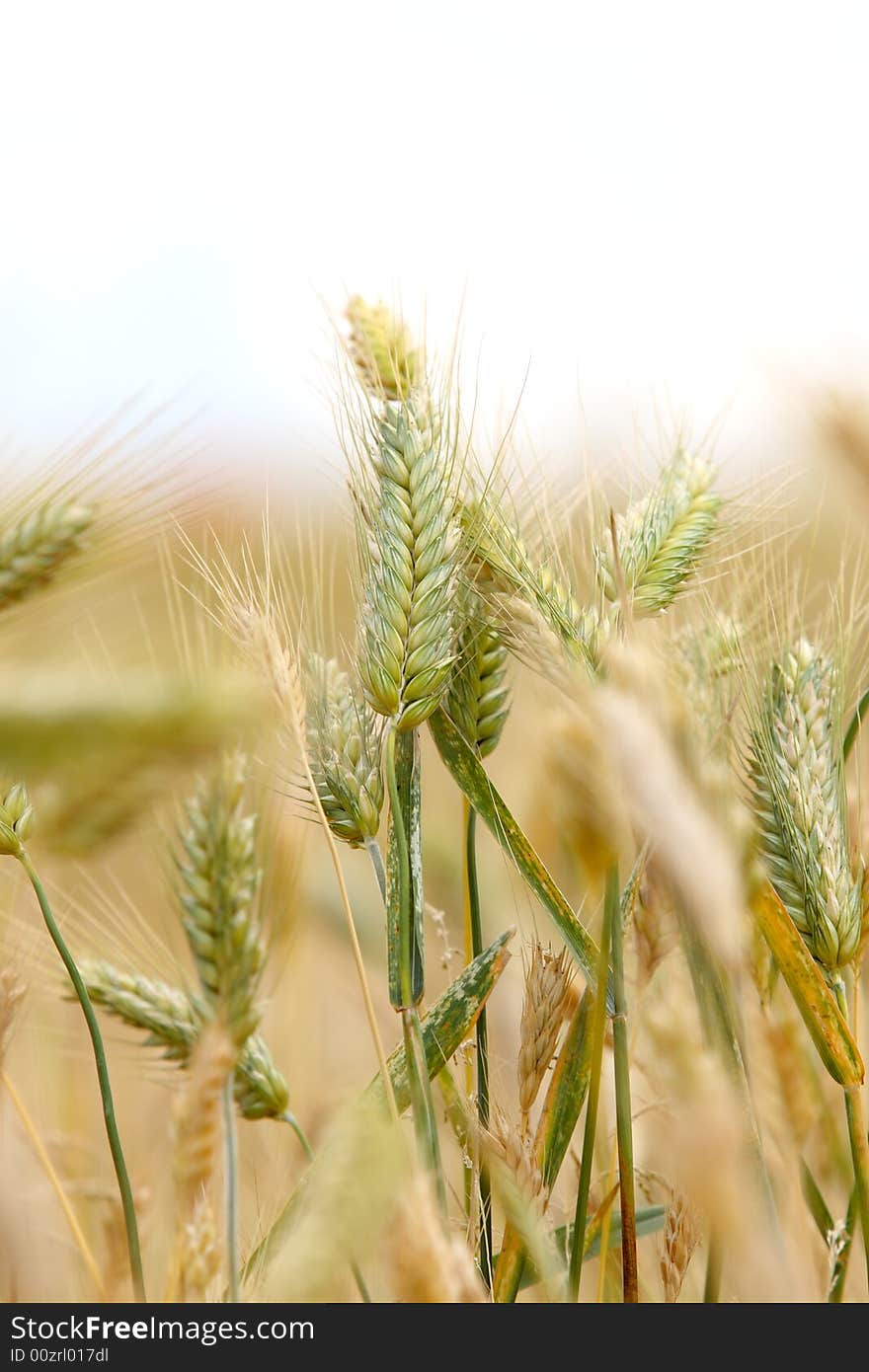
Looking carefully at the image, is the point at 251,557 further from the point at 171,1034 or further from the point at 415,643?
the point at 171,1034

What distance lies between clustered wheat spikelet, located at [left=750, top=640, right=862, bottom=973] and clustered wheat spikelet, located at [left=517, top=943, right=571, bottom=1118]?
203 millimetres

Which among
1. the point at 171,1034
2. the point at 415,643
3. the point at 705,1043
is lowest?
the point at 705,1043

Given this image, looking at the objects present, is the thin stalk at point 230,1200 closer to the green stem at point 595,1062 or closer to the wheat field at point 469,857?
the wheat field at point 469,857

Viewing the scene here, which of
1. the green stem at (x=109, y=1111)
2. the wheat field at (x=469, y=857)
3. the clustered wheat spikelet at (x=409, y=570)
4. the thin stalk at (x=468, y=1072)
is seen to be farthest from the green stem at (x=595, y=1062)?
the green stem at (x=109, y=1111)

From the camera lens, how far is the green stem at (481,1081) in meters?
0.86

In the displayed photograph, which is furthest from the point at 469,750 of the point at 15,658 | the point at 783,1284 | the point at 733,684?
the point at 783,1284

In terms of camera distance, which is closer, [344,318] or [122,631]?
[122,631]

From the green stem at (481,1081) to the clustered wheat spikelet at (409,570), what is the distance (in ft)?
0.54

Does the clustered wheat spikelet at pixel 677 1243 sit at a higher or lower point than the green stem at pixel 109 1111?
lower

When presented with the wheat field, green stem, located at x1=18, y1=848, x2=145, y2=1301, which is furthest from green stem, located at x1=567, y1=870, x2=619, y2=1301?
green stem, located at x1=18, y1=848, x2=145, y2=1301

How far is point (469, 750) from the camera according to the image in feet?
2.92

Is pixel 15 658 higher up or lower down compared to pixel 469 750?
higher up
